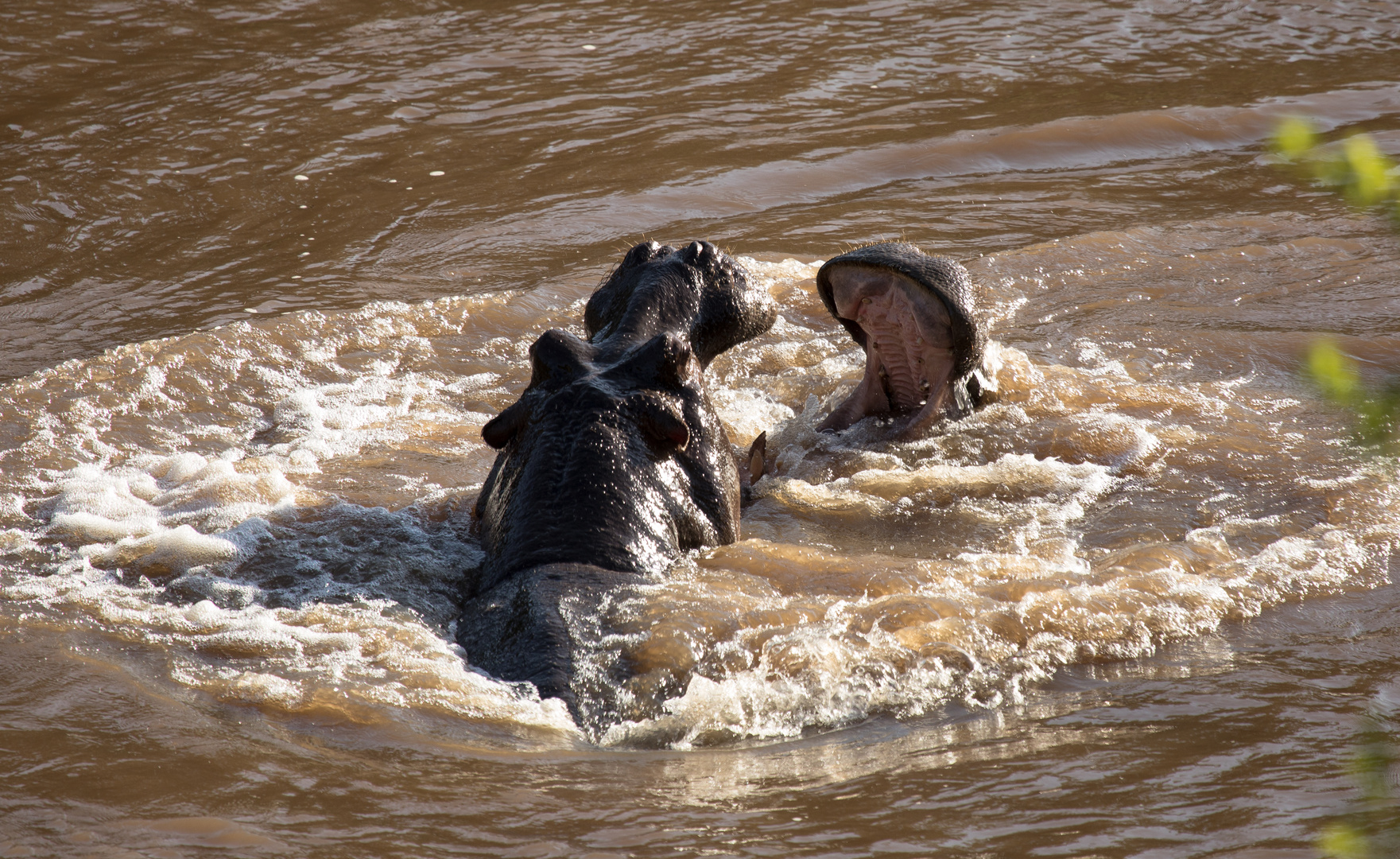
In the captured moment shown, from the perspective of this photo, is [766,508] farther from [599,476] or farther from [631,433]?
[599,476]

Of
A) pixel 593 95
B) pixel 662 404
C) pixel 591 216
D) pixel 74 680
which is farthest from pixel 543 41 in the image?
pixel 74 680

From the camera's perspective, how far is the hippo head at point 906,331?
3.93 m

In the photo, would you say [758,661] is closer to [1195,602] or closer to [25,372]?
[1195,602]

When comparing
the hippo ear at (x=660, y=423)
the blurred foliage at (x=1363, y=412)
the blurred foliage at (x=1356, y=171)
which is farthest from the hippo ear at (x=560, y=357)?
the blurred foliage at (x=1356, y=171)

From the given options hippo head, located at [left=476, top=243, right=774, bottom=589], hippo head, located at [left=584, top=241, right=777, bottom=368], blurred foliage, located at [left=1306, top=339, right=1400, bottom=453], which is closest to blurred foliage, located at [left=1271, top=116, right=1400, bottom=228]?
blurred foliage, located at [left=1306, top=339, right=1400, bottom=453]

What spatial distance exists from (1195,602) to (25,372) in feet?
15.6

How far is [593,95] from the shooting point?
8.65m

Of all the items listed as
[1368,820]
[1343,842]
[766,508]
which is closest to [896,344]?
[766,508]

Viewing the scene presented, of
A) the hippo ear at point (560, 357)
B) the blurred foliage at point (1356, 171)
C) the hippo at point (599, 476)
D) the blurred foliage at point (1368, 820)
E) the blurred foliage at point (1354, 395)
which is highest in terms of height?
the blurred foliage at point (1356, 171)

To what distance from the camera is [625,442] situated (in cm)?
329

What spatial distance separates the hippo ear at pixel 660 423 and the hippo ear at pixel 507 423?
0.34 meters

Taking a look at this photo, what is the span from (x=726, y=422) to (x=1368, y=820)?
3035 mm

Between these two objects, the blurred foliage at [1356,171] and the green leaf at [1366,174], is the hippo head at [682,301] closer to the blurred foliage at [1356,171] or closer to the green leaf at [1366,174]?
the blurred foliage at [1356,171]

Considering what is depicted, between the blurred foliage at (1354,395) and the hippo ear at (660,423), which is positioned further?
the hippo ear at (660,423)
